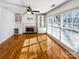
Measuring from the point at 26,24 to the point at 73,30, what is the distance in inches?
337

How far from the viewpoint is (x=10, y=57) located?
4324 millimetres

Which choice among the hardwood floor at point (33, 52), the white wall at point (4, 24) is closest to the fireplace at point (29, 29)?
the white wall at point (4, 24)

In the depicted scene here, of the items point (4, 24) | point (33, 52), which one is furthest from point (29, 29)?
point (33, 52)

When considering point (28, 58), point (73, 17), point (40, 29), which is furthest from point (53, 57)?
point (40, 29)

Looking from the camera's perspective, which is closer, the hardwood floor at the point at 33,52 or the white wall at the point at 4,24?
the hardwood floor at the point at 33,52

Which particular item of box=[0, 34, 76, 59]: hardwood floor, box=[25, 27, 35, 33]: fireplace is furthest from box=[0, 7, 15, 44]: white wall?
box=[25, 27, 35, 33]: fireplace

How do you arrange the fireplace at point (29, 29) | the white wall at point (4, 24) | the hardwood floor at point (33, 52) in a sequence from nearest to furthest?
1. the hardwood floor at point (33, 52)
2. the white wall at point (4, 24)
3. the fireplace at point (29, 29)

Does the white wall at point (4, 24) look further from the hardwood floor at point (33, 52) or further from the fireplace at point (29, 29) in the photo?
the fireplace at point (29, 29)

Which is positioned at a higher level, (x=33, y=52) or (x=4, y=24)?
(x=4, y=24)

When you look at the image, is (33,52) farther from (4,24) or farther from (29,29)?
(29,29)

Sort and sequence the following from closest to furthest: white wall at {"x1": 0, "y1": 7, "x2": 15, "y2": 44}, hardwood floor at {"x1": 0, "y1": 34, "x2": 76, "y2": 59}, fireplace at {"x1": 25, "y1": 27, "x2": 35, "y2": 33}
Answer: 1. hardwood floor at {"x1": 0, "y1": 34, "x2": 76, "y2": 59}
2. white wall at {"x1": 0, "y1": 7, "x2": 15, "y2": 44}
3. fireplace at {"x1": 25, "y1": 27, "x2": 35, "y2": 33}

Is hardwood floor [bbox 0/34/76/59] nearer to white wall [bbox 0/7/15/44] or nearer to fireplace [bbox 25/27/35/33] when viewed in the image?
white wall [bbox 0/7/15/44]

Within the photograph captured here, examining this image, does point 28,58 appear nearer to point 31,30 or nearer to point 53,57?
point 53,57

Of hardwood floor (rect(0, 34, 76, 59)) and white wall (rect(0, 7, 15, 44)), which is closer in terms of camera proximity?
hardwood floor (rect(0, 34, 76, 59))
